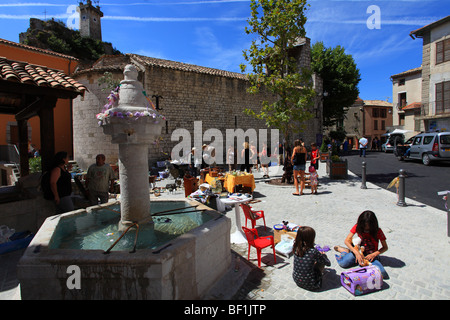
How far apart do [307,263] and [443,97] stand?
25101 mm

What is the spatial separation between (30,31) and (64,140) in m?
19.1

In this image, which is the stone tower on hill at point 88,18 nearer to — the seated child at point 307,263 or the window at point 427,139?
the window at point 427,139

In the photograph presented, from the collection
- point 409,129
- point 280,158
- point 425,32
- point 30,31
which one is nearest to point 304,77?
point 280,158

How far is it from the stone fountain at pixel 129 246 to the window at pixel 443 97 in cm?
2486

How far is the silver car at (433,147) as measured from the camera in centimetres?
1430

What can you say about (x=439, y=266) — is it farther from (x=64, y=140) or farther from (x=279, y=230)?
(x=64, y=140)

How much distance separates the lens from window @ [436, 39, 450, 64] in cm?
2006

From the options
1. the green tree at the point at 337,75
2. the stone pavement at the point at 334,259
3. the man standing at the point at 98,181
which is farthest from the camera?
the green tree at the point at 337,75

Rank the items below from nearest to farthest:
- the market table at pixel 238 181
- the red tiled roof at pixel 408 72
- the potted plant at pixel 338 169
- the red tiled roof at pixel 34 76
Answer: the red tiled roof at pixel 34 76
the market table at pixel 238 181
the potted plant at pixel 338 169
the red tiled roof at pixel 408 72

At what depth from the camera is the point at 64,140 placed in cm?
2039

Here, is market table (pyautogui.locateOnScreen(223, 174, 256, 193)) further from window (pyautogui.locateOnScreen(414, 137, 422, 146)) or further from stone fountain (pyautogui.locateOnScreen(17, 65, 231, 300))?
window (pyautogui.locateOnScreen(414, 137, 422, 146))

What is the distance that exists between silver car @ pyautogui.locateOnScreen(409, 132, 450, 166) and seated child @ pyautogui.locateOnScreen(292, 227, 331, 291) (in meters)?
15.5

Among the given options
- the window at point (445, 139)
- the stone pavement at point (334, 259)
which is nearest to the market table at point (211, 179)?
the stone pavement at point (334, 259)
